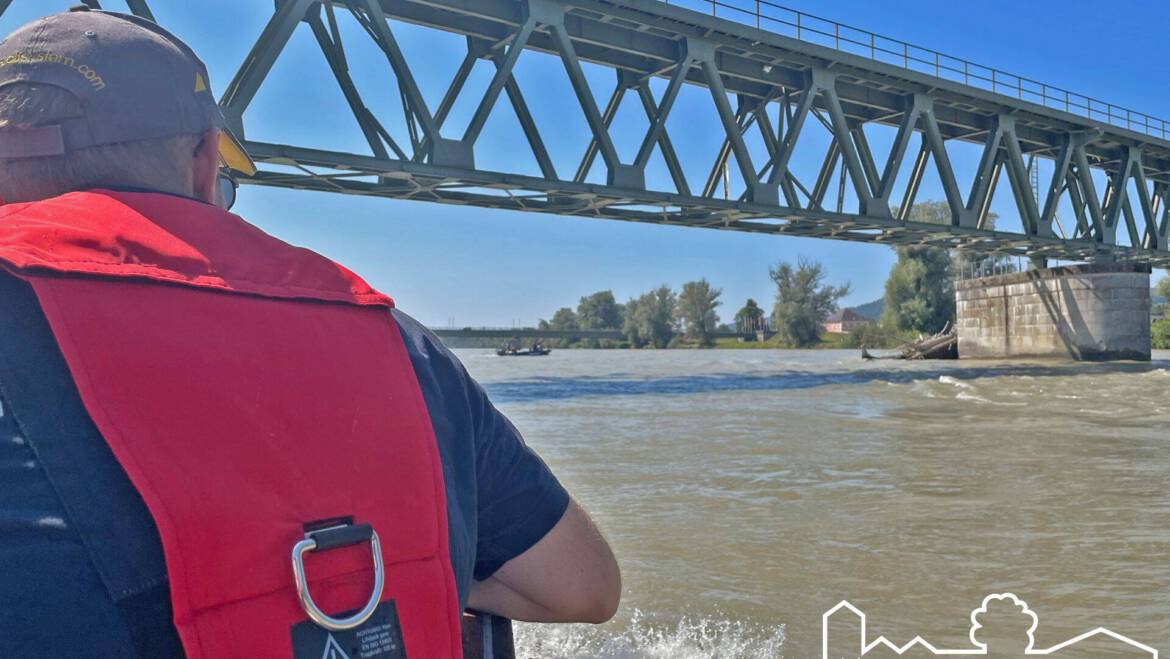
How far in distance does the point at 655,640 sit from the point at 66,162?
3.49m

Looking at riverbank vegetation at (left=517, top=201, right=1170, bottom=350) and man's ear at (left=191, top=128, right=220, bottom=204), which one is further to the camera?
riverbank vegetation at (left=517, top=201, right=1170, bottom=350)

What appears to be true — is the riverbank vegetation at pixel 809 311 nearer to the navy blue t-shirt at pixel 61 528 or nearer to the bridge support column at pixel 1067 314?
the bridge support column at pixel 1067 314

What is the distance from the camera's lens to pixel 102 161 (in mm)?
1232

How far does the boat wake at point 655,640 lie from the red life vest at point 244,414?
114 inches

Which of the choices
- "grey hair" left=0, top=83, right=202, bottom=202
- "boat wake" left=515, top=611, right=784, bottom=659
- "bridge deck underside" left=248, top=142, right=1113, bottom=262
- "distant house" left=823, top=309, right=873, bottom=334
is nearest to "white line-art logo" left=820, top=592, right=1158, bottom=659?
"boat wake" left=515, top=611, right=784, bottom=659

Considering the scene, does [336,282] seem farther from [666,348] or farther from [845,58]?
[666,348]

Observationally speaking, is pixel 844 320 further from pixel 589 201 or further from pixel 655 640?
pixel 655 640

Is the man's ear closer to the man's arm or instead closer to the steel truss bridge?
the man's arm

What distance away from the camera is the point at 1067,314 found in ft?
119

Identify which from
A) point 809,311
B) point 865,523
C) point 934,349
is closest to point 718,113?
point 865,523

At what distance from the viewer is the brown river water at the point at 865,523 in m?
4.18

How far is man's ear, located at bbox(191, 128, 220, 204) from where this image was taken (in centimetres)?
136


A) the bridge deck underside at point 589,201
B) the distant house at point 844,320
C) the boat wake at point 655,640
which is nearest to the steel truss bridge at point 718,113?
the bridge deck underside at point 589,201

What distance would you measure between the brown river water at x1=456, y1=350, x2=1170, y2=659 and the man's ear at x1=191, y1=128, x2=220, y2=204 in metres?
3.03
